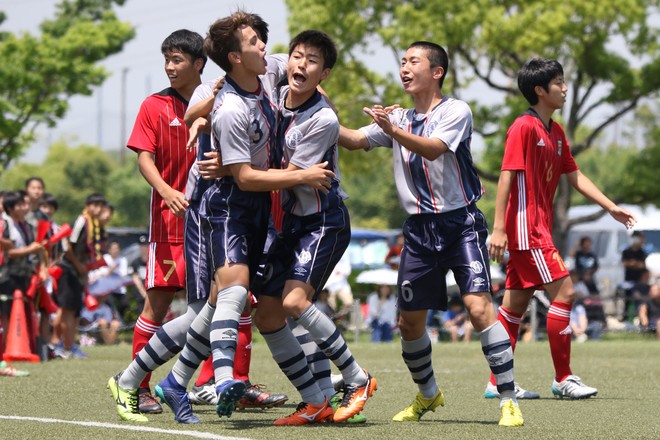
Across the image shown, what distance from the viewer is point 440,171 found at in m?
7.56

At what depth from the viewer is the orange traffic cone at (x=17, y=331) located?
14023 mm

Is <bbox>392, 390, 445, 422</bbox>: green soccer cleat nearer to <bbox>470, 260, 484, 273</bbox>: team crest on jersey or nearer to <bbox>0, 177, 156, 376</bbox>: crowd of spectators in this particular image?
<bbox>470, 260, 484, 273</bbox>: team crest on jersey

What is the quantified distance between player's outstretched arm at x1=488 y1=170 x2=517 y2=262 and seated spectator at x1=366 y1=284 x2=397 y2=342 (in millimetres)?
13815

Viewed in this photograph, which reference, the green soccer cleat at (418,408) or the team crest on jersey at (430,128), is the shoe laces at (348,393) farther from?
the team crest on jersey at (430,128)

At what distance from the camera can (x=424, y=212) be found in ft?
24.9

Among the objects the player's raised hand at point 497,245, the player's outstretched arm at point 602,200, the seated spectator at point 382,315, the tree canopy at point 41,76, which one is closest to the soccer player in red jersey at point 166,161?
the player's raised hand at point 497,245

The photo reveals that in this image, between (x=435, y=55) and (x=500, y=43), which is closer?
(x=435, y=55)

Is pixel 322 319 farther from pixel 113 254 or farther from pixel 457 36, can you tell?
pixel 457 36

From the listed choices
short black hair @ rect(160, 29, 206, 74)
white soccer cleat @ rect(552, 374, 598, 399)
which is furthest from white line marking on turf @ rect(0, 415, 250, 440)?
white soccer cleat @ rect(552, 374, 598, 399)

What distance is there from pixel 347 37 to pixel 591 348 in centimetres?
1612

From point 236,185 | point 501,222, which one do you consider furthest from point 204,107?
point 501,222

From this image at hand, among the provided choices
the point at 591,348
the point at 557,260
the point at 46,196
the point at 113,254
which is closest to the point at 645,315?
the point at 591,348

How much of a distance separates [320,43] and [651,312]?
17144 mm

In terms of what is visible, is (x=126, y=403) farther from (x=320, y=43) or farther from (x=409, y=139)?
(x=320, y=43)
